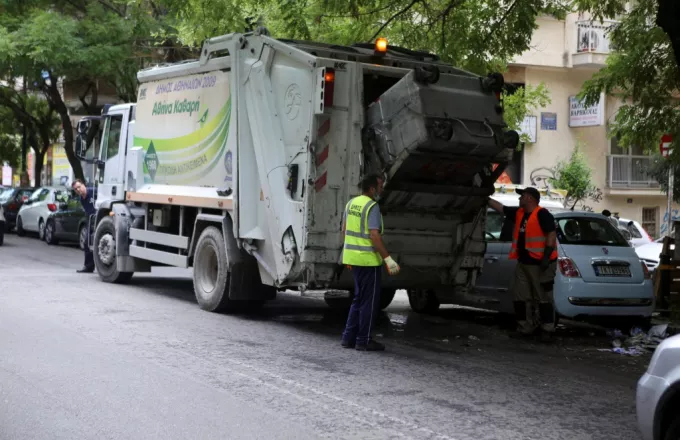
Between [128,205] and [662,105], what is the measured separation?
8266 millimetres

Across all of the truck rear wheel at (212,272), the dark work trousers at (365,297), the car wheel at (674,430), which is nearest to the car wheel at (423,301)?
the truck rear wheel at (212,272)

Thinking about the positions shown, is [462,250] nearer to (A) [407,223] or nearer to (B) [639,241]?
(A) [407,223]

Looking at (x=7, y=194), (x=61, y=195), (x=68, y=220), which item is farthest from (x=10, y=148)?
(x=68, y=220)

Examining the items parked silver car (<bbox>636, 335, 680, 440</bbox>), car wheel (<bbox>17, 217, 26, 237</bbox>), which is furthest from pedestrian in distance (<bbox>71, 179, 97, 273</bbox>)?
car wheel (<bbox>17, 217, 26, 237</bbox>)

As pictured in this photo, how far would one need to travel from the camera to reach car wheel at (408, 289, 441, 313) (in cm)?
1369

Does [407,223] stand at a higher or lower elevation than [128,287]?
higher

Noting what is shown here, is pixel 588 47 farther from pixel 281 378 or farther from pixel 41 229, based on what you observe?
pixel 281 378

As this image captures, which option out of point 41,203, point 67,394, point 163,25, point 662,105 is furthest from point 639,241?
point 67,394

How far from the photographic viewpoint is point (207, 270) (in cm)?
1248

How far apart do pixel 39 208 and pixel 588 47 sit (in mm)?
16859

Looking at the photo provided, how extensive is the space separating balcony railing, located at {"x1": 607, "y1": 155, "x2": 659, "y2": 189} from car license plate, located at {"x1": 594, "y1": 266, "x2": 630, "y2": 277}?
830 inches

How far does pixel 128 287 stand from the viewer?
14961 millimetres

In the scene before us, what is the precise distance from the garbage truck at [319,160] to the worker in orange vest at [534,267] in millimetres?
526

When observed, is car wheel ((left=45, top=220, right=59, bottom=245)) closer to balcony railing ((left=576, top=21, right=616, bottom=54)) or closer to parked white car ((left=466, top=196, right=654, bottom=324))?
balcony railing ((left=576, top=21, right=616, bottom=54))
